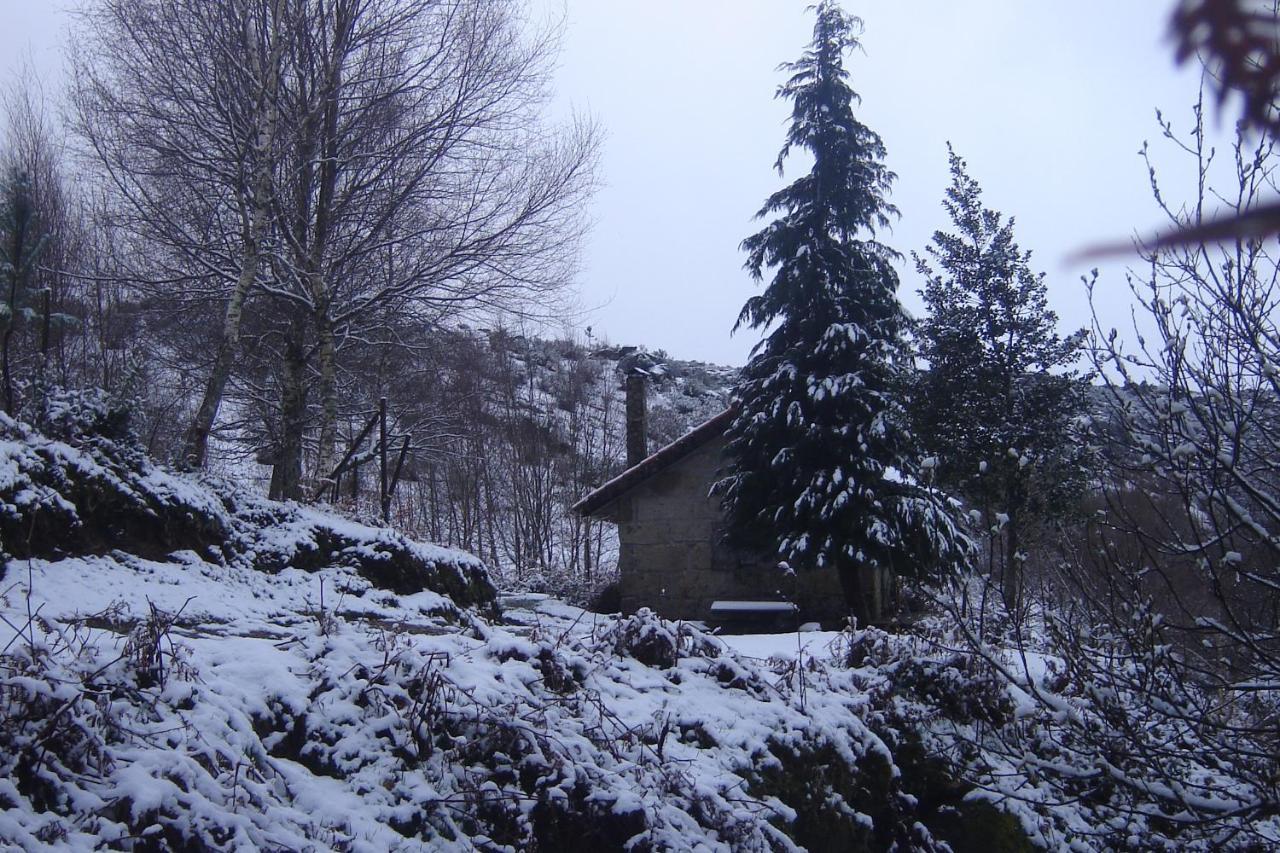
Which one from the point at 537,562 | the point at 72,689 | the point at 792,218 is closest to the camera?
the point at 72,689

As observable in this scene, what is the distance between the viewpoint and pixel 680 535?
1688cm

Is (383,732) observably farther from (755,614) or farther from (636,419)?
(636,419)

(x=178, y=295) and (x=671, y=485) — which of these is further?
(x=671, y=485)

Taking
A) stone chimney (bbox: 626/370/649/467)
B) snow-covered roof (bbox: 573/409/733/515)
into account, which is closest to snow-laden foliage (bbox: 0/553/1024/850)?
snow-covered roof (bbox: 573/409/733/515)

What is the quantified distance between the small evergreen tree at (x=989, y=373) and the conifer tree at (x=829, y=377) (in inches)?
39.9

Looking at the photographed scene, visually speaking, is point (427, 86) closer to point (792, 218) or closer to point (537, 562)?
point (792, 218)

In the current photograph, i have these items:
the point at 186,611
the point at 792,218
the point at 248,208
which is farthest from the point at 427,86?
the point at 186,611

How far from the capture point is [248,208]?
41.9 ft

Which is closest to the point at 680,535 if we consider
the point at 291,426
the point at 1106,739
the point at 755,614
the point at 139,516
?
the point at 755,614

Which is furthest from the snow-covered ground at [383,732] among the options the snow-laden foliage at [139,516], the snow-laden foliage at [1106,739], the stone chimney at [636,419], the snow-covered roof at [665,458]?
the stone chimney at [636,419]

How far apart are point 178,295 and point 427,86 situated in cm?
476

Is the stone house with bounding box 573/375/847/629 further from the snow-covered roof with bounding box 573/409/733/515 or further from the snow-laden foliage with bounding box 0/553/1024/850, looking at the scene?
the snow-laden foliage with bounding box 0/553/1024/850

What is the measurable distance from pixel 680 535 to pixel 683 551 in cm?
30

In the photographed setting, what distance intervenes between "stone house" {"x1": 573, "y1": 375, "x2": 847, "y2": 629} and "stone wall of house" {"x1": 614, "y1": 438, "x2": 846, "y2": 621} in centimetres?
2
